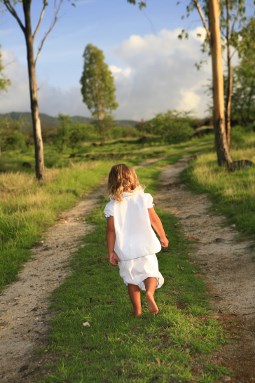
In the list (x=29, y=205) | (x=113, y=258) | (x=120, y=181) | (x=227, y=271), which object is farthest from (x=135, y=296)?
(x=29, y=205)

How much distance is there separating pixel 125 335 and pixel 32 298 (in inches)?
95.1

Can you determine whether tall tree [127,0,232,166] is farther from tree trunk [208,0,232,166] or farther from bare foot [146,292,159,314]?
bare foot [146,292,159,314]

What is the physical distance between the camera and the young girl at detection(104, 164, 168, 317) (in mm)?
5109

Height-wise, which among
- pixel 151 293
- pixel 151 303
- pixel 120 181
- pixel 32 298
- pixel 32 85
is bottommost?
pixel 32 298

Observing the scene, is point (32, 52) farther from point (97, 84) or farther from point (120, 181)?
point (97, 84)

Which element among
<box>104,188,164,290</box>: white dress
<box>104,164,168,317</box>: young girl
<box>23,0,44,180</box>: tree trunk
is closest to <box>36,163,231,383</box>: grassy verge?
<box>104,164,168,317</box>: young girl

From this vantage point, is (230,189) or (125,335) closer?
(125,335)

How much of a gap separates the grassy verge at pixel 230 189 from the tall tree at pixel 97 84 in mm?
48518

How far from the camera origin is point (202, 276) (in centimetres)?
725

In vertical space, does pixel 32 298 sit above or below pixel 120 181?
below

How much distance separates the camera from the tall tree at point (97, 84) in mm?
65875

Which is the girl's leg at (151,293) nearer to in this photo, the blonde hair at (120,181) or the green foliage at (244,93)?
the blonde hair at (120,181)

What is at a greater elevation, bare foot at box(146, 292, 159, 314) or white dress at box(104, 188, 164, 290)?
white dress at box(104, 188, 164, 290)

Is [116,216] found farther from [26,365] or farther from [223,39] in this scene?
[223,39]
